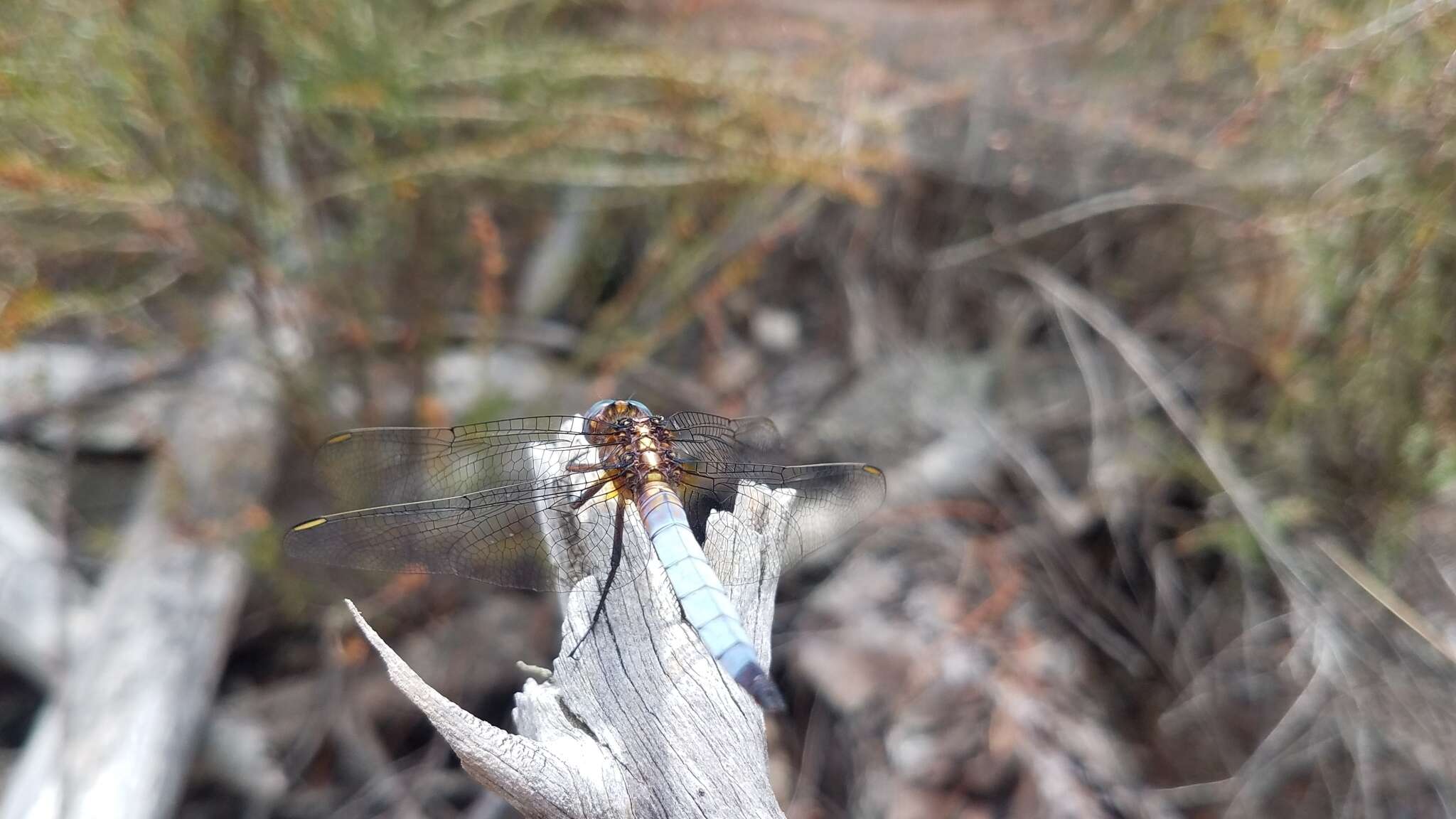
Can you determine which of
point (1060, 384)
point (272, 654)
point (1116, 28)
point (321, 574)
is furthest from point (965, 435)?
point (272, 654)

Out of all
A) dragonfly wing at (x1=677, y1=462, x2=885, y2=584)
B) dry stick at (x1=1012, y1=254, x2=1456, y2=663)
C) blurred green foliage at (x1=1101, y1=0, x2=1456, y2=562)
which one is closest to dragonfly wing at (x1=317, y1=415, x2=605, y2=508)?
dragonfly wing at (x1=677, y1=462, x2=885, y2=584)

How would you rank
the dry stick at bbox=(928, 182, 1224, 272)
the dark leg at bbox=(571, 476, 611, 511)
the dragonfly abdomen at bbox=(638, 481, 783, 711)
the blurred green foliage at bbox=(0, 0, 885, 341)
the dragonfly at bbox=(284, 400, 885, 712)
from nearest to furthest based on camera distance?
the dragonfly abdomen at bbox=(638, 481, 783, 711) → the dragonfly at bbox=(284, 400, 885, 712) → the dark leg at bbox=(571, 476, 611, 511) → the blurred green foliage at bbox=(0, 0, 885, 341) → the dry stick at bbox=(928, 182, 1224, 272)

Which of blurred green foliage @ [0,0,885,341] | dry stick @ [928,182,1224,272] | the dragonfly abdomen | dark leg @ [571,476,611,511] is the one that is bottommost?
the dragonfly abdomen

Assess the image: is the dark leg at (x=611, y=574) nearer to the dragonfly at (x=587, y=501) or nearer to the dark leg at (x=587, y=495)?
the dragonfly at (x=587, y=501)

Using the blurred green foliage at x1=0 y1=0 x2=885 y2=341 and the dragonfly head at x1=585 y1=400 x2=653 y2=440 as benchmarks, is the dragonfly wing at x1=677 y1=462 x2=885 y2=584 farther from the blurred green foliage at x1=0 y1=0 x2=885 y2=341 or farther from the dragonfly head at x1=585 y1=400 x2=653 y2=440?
the blurred green foliage at x1=0 y1=0 x2=885 y2=341

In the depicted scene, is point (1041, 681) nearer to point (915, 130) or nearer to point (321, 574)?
point (321, 574)

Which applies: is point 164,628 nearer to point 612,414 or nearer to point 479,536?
point 479,536

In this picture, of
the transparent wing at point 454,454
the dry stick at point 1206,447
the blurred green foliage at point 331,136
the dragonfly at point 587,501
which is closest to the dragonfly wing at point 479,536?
the dragonfly at point 587,501
